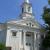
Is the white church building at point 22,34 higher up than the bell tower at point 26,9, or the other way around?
the bell tower at point 26,9

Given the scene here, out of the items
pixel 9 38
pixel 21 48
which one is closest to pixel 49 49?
pixel 21 48

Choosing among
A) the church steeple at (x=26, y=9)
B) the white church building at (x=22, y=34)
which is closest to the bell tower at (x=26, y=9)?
the church steeple at (x=26, y=9)

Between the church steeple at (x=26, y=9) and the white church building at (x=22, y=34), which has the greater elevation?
the church steeple at (x=26, y=9)

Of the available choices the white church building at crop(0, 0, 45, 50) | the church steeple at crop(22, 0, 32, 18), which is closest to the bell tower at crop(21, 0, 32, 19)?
the church steeple at crop(22, 0, 32, 18)

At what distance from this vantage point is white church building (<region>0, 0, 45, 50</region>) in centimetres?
3806

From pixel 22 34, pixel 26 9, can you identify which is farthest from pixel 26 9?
pixel 22 34

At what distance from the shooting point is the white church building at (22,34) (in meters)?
38.1

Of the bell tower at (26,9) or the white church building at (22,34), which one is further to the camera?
→ the bell tower at (26,9)

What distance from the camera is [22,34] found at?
A: 130ft

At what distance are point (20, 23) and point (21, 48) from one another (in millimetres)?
4831

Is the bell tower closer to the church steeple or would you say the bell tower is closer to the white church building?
the church steeple

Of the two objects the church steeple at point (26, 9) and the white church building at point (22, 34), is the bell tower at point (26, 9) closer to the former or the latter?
the church steeple at point (26, 9)

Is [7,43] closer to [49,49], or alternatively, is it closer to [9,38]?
[9,38]

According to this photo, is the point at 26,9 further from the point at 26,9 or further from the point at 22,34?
the point at 22,34
